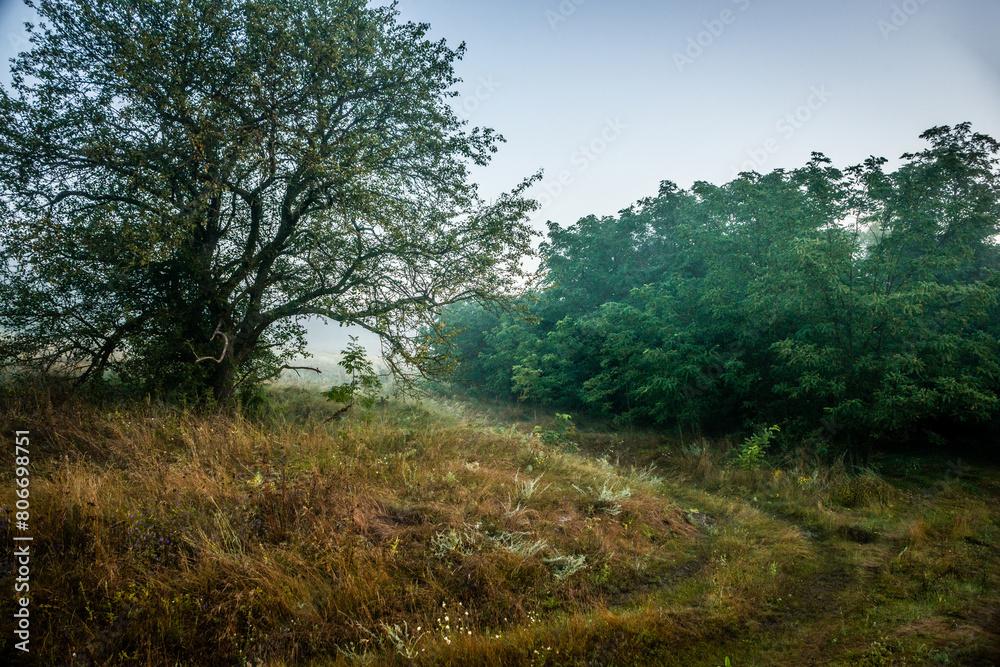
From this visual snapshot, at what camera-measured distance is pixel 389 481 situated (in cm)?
595

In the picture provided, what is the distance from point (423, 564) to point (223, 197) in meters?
9.00

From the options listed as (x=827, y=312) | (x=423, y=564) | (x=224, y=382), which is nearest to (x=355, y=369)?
(x=224, y=382)

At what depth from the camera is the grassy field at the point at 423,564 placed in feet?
11.0

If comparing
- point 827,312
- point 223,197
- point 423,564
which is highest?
point 223,197

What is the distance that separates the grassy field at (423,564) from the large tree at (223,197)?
190cm

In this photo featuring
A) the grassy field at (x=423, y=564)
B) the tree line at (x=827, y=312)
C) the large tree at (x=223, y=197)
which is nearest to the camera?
the grassy field at (x=423, y=564)

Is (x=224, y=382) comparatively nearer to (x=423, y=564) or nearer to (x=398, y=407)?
(x=398, y=407)

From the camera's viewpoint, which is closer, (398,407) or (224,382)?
(224,382)

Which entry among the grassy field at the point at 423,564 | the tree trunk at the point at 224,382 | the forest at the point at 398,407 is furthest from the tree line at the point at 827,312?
the tree trunk at the point at 224,382

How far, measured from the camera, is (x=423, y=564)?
4.27 meters

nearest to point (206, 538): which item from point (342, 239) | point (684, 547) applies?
point (684, 547)

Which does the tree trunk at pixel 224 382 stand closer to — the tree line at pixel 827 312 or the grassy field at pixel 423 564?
the grassy field at pixel 423 564

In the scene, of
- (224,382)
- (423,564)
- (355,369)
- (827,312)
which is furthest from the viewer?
(827,312)

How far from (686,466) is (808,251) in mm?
6354
